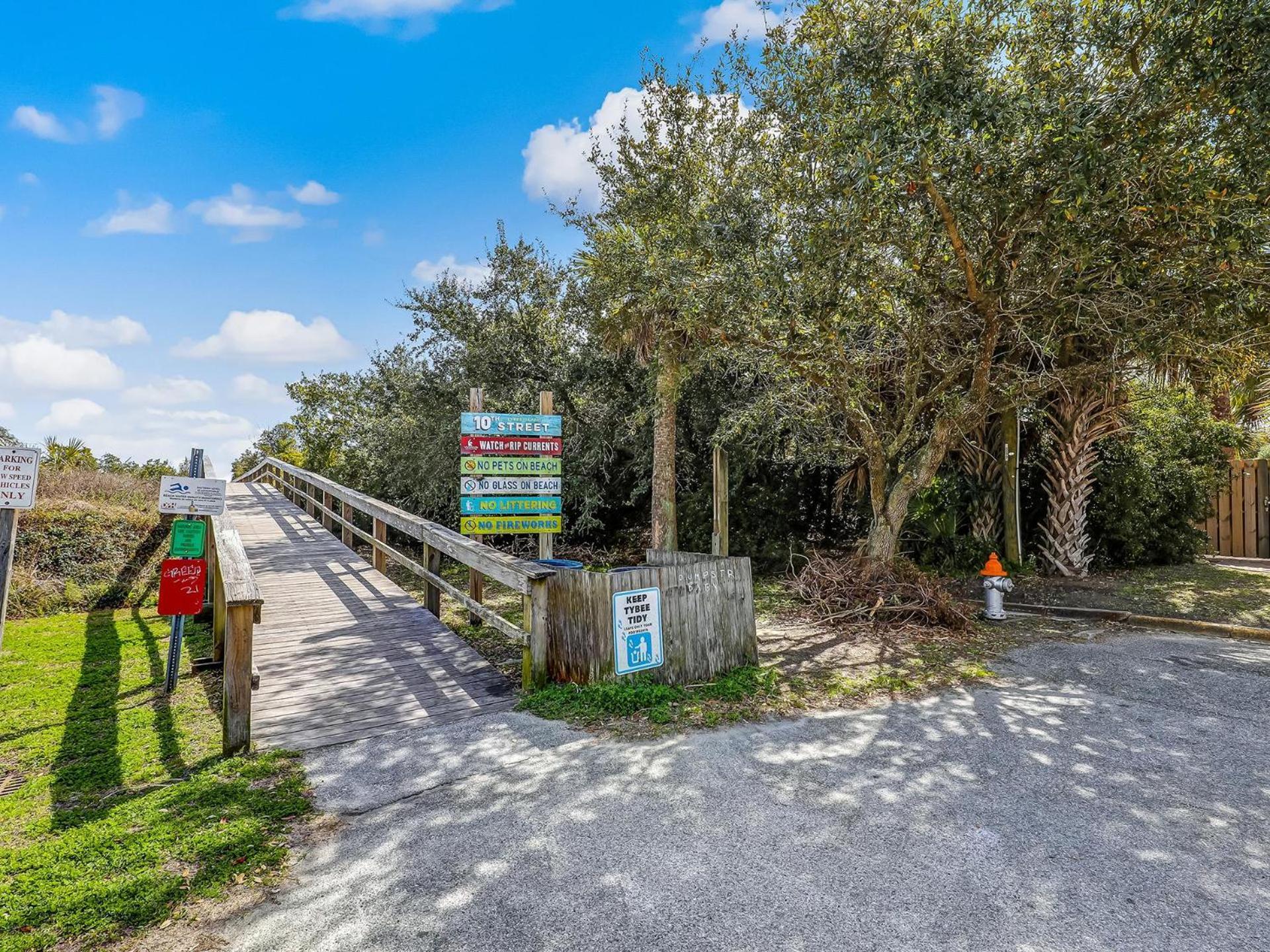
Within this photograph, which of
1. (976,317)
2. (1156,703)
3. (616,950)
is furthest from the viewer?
→ (976,317)

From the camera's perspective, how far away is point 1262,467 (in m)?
11.1

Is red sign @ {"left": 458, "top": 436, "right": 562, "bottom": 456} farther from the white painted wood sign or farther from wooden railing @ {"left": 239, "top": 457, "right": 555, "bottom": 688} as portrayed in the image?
the white painted wood sign

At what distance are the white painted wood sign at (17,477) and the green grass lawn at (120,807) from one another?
5.26 ft

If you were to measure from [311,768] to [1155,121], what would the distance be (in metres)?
7.42

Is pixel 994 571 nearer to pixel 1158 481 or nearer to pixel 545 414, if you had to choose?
pixel 1158 481

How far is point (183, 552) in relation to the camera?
5230 millimetres

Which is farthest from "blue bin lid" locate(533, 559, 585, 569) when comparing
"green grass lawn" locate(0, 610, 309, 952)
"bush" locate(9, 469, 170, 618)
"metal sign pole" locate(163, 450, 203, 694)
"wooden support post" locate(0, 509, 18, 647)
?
"bush" locate(9, 469, 170, 618)

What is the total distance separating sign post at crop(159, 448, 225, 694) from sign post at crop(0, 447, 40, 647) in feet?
2.61

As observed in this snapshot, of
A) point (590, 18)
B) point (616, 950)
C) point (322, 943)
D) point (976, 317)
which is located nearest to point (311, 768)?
point (322, 943)

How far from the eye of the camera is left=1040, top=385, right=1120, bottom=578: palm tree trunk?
8969 mm

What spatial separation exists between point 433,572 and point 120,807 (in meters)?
3.73

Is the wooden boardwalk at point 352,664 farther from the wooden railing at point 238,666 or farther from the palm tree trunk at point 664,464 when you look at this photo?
the palm tree trunk at point 664,464

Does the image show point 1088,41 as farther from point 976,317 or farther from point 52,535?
point 52,535

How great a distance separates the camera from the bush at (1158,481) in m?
9.38
